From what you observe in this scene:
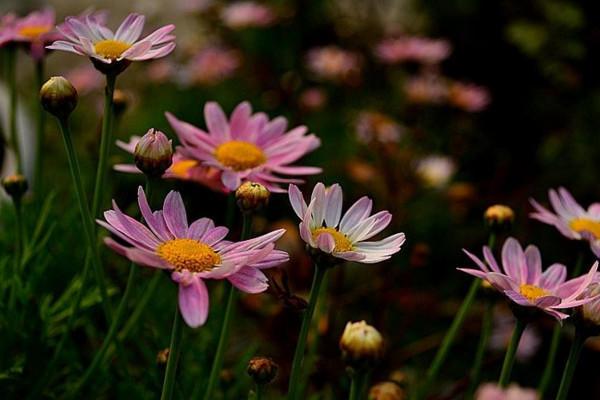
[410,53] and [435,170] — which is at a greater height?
[410,53]

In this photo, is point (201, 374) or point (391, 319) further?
point (391, 319)

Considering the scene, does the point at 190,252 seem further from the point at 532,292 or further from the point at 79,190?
the point at 532,292

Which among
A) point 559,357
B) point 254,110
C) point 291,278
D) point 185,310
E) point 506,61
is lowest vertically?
point 559,357

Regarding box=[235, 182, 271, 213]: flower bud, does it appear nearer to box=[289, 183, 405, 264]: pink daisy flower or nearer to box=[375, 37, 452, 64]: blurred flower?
box=[289, 183, 405, 264]: pink daisy flower

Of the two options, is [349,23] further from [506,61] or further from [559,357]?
[559,357]

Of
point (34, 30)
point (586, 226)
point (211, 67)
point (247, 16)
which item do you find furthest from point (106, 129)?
point (247, 16)

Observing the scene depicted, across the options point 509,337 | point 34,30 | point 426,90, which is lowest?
point 509,337

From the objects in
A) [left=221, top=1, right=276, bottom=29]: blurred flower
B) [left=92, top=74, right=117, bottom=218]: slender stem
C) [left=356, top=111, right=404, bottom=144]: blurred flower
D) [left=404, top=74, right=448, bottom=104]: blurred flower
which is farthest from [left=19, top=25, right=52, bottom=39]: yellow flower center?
[left=221, top=1, right=276, bottom=29]: blurred flower

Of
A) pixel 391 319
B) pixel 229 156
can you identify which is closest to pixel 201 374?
pixel 229 156

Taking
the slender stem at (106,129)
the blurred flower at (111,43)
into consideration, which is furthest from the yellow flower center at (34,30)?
the slender stem at (106,129)
